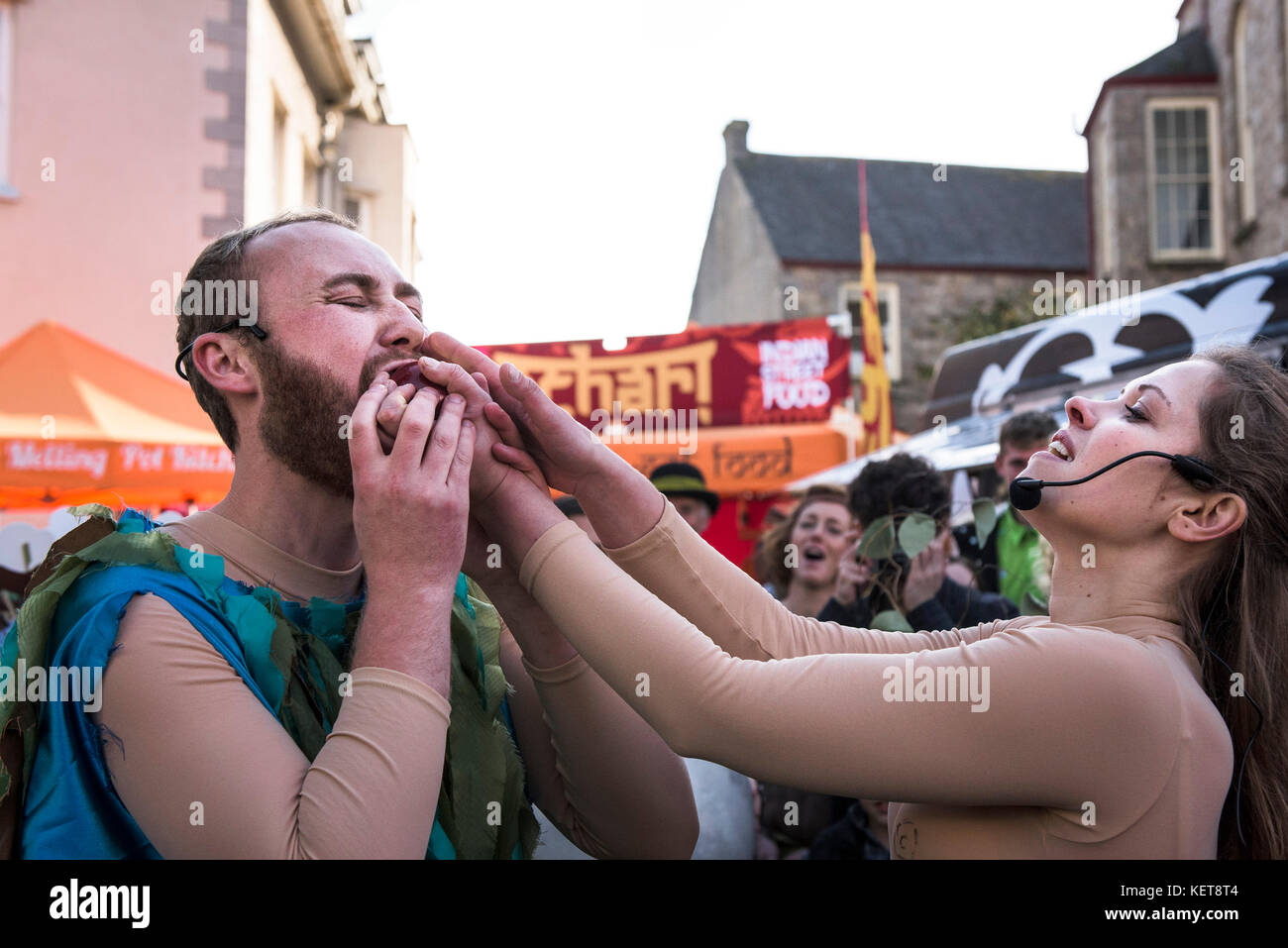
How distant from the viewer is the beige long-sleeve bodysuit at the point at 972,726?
4.57 feet

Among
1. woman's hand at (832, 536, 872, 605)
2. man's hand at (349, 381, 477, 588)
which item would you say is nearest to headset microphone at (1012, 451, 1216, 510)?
man's hand at (349, 381, 477, 588)

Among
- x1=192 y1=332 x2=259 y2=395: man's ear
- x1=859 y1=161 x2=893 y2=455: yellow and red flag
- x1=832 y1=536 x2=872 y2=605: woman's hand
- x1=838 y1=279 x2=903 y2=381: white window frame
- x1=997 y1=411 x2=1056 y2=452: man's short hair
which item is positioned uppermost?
x1=838 y1=279 x2=903 y2=381: white window frame

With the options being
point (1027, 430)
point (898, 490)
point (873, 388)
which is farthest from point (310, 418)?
point (873, 388)

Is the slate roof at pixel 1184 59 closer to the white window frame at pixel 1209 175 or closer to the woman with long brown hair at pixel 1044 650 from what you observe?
the white window frame at pixel 1209 175

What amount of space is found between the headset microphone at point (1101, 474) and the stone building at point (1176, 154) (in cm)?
1485

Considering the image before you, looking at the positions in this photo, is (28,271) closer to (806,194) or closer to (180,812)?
(180,812)

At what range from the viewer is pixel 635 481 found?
1846 mm

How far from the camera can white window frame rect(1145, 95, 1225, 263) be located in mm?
15891

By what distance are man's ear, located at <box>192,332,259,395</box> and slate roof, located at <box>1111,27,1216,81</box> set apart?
57.6 ft

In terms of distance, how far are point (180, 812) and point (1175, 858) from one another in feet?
4.45

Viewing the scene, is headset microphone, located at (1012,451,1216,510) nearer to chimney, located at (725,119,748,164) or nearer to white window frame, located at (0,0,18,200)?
white window frame, located at (0,0,18,200)

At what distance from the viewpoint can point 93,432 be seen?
5293mm

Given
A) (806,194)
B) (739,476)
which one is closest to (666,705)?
(739,476)

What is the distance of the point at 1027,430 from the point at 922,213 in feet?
78.2
